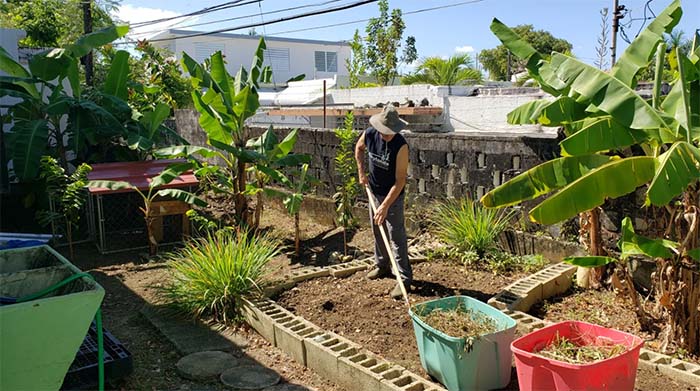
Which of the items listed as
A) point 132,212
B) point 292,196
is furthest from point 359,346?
point 132,212

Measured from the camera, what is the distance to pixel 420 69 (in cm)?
2278

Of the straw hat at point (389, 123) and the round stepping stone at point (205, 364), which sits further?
the straw hat at point (389, 123)

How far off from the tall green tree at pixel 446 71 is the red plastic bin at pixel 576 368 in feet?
61.5

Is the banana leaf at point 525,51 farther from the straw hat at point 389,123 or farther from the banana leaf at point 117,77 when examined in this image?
the banana leaf at point 117,77

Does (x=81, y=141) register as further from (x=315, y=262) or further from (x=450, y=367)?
(x=450, y=367)

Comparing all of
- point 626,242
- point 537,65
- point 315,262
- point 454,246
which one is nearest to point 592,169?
point 626,242

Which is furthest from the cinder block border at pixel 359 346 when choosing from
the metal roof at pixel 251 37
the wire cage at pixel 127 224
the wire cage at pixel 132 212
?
the metal roof at pixel 251 37

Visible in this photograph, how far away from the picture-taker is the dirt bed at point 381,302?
4.82m

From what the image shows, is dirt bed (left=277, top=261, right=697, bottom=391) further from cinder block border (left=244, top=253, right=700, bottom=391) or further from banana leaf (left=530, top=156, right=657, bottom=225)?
banana leaf (left=530, top=156, right=657, bottom=225)

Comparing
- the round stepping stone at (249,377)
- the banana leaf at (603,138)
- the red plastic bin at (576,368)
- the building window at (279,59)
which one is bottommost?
the round stepping stone at (249,377)

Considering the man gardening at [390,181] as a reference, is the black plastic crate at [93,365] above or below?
below

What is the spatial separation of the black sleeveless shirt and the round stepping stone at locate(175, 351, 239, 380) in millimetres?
2277

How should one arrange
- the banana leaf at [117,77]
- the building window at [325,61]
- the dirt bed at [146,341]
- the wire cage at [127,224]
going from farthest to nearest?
the building window at [325,61] < the banana leaf at [117,77] < the wire cage at [127,224] < the dirt bed at [146,341]

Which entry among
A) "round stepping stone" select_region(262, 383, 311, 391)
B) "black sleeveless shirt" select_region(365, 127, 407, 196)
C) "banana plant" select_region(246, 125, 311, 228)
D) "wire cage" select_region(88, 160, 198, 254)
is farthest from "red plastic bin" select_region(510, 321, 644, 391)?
"wire cage" select_region(88, 160, 198, 254)
